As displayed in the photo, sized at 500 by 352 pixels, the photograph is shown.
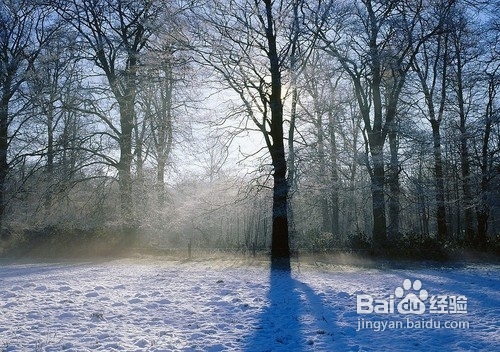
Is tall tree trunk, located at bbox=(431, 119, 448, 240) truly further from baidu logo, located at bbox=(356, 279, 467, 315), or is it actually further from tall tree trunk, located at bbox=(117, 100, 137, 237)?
tall tree trunk, located at bbox=(117, 100, 137, 237)

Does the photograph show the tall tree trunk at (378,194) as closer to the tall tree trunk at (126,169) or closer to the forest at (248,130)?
the forest at (248,130)

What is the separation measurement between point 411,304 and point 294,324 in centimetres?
251

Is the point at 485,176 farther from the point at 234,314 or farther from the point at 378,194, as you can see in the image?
the point at 234,314

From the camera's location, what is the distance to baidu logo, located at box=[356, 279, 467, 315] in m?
7.24

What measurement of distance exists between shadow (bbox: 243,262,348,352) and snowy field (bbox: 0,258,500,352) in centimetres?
2

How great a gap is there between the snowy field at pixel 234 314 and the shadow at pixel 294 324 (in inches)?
0.6

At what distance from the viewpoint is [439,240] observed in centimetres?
1770

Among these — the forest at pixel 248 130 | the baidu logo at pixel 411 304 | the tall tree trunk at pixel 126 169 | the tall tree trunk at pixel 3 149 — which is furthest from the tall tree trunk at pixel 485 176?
the tall tree trunk at pixel 3 149

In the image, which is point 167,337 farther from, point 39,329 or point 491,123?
point 491,123

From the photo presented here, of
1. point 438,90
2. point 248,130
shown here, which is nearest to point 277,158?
point 248,130

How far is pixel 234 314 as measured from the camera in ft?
23.3

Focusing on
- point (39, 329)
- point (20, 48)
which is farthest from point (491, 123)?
point (20, 48)

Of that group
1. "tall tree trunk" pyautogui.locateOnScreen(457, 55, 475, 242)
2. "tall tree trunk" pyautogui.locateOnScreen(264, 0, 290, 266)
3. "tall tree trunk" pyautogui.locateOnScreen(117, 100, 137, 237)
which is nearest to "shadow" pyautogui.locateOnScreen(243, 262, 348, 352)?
"tall tree trunk" pyautogui.locateOnScreen(264, 0, 290, 266)

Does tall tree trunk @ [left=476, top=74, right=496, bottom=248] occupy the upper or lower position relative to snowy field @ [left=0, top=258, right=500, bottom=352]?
upper
